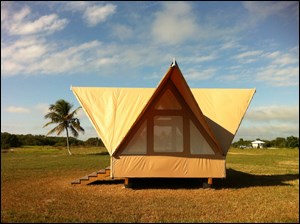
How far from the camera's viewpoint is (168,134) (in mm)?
12820

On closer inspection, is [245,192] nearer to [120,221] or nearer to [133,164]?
[133,164]

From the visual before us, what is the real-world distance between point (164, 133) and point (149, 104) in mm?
1355

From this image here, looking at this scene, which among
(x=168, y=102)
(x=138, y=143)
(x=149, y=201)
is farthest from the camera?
(x=168, y=102)

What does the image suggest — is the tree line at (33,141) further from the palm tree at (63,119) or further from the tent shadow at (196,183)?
the tent shadow at (196,183)

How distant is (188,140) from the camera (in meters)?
12.8

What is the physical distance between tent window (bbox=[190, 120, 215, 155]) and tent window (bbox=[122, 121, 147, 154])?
190 cm

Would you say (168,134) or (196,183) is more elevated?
(168,134)

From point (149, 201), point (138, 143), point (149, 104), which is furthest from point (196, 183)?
point (149, 201)

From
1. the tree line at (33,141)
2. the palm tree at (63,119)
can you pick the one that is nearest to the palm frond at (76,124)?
the palm tree at (63,119)

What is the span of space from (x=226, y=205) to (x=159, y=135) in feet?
14.0

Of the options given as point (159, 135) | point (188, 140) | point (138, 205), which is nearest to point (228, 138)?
point (188, 140)

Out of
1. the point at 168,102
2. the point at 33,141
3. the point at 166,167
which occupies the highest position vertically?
the point at 168,102

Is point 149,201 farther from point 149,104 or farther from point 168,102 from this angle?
point 168,102

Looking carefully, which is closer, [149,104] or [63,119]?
[149,104]
